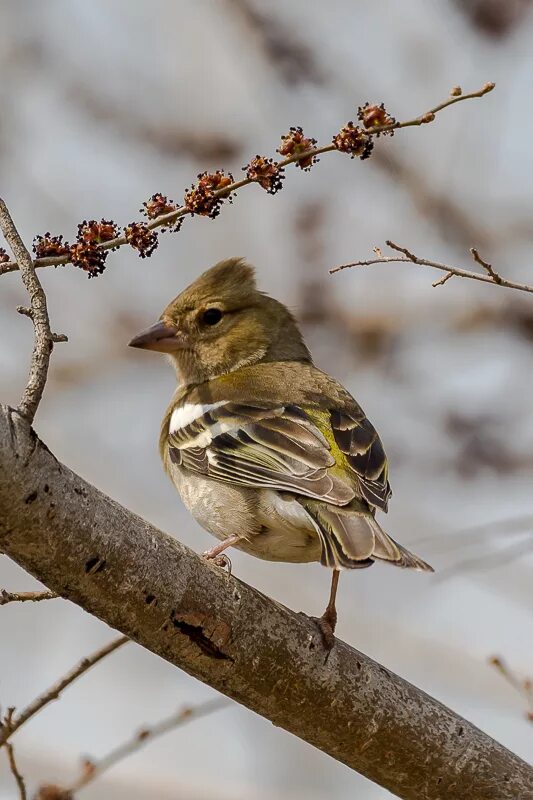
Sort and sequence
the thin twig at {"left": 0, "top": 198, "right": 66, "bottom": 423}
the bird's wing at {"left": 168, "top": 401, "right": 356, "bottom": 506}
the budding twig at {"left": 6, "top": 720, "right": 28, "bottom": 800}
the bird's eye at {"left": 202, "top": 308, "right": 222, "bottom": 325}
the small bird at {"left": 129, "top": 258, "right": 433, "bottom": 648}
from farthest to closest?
Result: the bird's eye at {"left": 202, "top": 308, "right": 222, "bottom": 325} < the bird's wing at {"left": 168, "top": 401, "right": 356, "bottom": 506} < the small bird at {"left": 129, "top": 258, "right": 433, "bottom": 648} < the budding twig at {"left": 6, "top": 720, "right": 28, "bottom": 800} < the thin twig at {"left": 0, "top": 198, "right": 66, "bottom": 423}

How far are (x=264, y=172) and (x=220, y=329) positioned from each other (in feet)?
10.2

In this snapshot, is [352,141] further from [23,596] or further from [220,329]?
[220,329]

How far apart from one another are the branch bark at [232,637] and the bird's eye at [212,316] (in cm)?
314

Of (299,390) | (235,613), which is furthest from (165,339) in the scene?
(235,613)

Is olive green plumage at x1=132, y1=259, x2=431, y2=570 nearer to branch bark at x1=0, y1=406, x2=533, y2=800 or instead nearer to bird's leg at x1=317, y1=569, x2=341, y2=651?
bird's leg at x1=317, y1=569, x2=341, y2=651

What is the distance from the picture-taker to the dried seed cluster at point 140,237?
3188mm

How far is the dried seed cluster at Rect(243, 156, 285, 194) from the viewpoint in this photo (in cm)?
326

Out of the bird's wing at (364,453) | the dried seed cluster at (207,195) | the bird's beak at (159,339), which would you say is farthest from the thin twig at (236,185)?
the bird's beak at (159,339)

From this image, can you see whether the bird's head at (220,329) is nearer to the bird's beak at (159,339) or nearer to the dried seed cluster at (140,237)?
the bird's beak at (159,339)

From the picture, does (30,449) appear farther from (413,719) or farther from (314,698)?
(413,719)

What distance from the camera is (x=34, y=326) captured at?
280cm

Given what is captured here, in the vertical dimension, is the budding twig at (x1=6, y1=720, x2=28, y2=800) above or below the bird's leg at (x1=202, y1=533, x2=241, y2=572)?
below

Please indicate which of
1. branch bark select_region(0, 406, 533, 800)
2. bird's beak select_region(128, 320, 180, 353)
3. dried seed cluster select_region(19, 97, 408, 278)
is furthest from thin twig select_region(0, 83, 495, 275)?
bird's beak select_region(128, 320, 180, 353)

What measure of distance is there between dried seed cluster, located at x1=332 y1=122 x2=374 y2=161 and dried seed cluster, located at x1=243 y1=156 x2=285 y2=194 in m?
0.21
